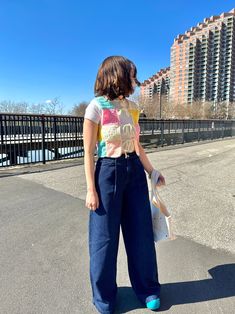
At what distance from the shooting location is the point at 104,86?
1.85 metres

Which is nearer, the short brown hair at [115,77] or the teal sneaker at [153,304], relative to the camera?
the short brown hair at [115,77]

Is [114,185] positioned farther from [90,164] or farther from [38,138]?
[38,138]

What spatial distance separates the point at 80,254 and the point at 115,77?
2010mm

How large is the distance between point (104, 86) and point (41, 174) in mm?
5399

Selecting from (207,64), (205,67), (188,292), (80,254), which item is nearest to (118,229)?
(188,292)

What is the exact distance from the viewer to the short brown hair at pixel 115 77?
1813 mm

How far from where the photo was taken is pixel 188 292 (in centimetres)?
Answer: 225

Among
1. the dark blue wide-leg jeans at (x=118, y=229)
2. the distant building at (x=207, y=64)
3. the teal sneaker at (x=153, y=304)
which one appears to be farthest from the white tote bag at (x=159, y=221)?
the distant building at (x=207, y=64)

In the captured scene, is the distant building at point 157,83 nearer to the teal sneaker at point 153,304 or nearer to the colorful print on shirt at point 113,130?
the colorful print on shirt at point 113,130

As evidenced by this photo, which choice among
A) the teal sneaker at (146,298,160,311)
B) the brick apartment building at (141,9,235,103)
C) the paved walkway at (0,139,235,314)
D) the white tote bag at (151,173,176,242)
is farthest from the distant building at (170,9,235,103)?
the teal sneaker at (146,298,160,311)

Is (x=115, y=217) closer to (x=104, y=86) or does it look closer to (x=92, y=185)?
(x=92, y=185)

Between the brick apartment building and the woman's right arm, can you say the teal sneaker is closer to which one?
the woman's right arm

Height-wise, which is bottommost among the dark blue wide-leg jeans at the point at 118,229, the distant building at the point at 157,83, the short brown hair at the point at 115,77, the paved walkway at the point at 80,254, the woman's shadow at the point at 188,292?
the woman's shadow at the point at 188,292

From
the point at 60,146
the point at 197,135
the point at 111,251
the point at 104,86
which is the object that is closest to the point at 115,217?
the point at 111,251
